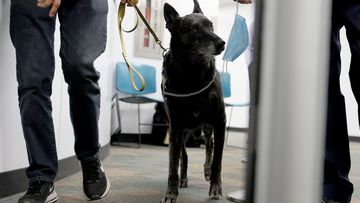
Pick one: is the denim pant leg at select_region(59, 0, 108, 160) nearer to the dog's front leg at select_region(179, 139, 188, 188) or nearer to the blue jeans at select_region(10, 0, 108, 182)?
the blue jeans at select_region(10, 0, 108, 182)

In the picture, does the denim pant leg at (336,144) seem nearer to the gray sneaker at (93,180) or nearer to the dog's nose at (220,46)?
the dog's nose at (220,46)

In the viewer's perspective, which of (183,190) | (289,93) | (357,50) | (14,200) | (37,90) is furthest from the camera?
(183,190)

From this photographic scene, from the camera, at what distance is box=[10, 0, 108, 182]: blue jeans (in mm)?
1308

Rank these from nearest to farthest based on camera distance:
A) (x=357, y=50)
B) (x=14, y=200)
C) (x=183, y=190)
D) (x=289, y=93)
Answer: (x=289, y=93) → (x=357, y=50) → (x=14, y=200) → (x=183, y=190)

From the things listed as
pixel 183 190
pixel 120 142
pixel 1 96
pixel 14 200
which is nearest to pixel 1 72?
pixel 1 96

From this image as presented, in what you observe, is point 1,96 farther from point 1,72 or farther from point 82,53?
point 82,53

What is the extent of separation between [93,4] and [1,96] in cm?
53

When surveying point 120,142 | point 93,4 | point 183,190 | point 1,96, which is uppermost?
point 93,4

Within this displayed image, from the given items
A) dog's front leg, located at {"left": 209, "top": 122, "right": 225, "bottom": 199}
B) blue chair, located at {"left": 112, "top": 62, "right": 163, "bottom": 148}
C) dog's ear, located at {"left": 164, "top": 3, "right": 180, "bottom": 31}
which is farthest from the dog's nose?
blue chair, located at {"left": 112, "top": 62, "right": 163, "bottom": 148}

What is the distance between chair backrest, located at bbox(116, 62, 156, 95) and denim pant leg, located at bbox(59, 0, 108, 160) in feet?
9.45

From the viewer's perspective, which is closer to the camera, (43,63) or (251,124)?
(251,124)

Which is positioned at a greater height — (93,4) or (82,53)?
(93,4)

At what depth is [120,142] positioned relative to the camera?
4.67m

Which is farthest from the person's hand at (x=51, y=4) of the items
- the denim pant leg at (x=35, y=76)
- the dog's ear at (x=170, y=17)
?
the dog's ear at (x=170, y=17)
